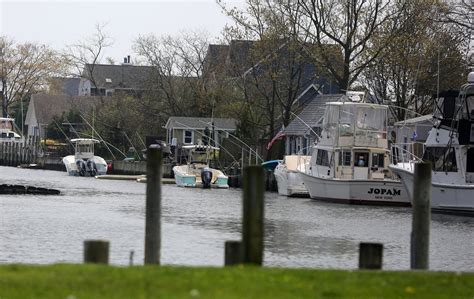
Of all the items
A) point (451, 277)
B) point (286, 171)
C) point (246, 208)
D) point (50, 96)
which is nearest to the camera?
point (246, 208)

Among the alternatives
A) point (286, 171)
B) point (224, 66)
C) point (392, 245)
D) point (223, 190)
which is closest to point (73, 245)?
point (392, 245)

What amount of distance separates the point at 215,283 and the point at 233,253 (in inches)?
85.3

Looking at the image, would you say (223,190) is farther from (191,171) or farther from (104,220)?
(104,220)

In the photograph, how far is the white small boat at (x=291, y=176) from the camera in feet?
225

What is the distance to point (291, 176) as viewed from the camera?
6944 centimetres

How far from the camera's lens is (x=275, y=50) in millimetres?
83000

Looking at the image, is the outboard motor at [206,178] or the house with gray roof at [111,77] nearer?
the outboard motor at [206,178]

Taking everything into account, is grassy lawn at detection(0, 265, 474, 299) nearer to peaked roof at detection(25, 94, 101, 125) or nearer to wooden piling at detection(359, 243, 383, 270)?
wooden piling at detection(359, 243, 383, 270)

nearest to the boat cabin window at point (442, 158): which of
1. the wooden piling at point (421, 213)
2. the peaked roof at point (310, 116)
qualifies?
the peaked roof at point (310, 116)

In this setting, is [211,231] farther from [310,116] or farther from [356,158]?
[310,116]

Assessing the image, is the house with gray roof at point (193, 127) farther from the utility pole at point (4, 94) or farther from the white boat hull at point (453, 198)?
the white boat hull at point (453, 198)

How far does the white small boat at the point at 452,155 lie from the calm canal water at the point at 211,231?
890mm

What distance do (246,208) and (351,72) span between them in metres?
64.7

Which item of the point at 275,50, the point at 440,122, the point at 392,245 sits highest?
the point at 275,50
